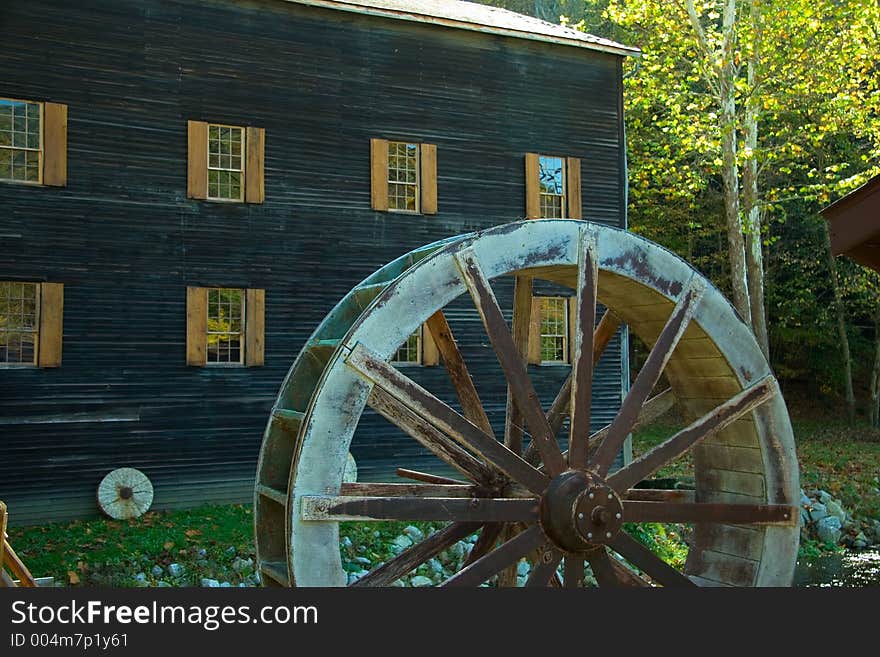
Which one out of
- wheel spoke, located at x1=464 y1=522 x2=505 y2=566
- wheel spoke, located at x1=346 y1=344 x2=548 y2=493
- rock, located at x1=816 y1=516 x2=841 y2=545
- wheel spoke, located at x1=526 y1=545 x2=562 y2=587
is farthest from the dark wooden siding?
wheel spoke, located at x1=526 y1=545 x2=562 y2=587

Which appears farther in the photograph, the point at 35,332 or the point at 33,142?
the point at 33,142

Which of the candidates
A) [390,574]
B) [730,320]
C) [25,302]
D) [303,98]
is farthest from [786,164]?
[390,574]

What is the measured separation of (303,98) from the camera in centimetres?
1747

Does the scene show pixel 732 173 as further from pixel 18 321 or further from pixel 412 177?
pixel 18 321

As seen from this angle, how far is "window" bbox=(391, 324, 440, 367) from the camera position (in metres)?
18.4

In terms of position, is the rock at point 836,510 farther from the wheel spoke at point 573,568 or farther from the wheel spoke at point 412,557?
the wheel spoke at point 573,568

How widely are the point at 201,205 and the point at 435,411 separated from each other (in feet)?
38.5

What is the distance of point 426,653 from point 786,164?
2708 centimetres

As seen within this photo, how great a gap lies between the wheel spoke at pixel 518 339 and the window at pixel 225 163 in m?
9.74

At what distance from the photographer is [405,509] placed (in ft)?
19.0

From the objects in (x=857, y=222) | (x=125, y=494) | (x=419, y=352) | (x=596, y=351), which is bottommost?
(x=125, y=494)

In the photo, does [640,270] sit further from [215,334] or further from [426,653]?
[215,334]

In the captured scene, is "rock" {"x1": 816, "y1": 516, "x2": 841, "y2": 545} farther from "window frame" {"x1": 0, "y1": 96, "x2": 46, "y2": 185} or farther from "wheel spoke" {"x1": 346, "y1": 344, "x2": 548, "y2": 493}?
"window frame" {"x1": 0, "y1": 96, "x2": 46, "y2": 185}

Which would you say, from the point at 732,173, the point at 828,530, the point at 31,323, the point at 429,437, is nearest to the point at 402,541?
the point at 31,323
